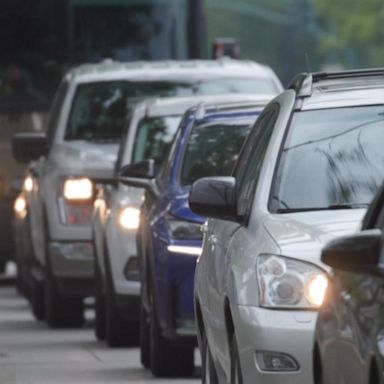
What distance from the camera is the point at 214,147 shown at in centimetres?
1455

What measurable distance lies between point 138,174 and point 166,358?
1.68 meters

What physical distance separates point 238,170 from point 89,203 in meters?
7.96

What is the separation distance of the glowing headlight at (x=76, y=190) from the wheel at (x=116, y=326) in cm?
242

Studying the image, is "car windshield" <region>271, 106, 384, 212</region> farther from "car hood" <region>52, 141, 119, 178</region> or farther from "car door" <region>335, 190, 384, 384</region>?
"car hood" <region>52, 141, 119, 178</region>

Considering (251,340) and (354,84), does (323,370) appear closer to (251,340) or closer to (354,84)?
(251,340)

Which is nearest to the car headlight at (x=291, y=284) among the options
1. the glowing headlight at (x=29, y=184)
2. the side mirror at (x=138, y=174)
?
the side mirror at (x=138, y=174)

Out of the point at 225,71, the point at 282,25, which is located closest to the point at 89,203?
the point at 225,71

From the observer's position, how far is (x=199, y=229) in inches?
530

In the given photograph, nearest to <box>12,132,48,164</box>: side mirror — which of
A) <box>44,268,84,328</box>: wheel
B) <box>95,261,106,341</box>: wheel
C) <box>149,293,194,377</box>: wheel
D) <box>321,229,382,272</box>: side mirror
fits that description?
<box>44,268,84,328</box>: wheel

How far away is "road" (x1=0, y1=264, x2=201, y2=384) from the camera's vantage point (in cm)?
1393

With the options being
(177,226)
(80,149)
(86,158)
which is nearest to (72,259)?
(86,158)

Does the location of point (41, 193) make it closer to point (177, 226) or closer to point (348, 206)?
point (177, 226)

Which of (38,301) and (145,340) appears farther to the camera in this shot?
(38,301)

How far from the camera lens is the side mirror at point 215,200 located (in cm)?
1012
